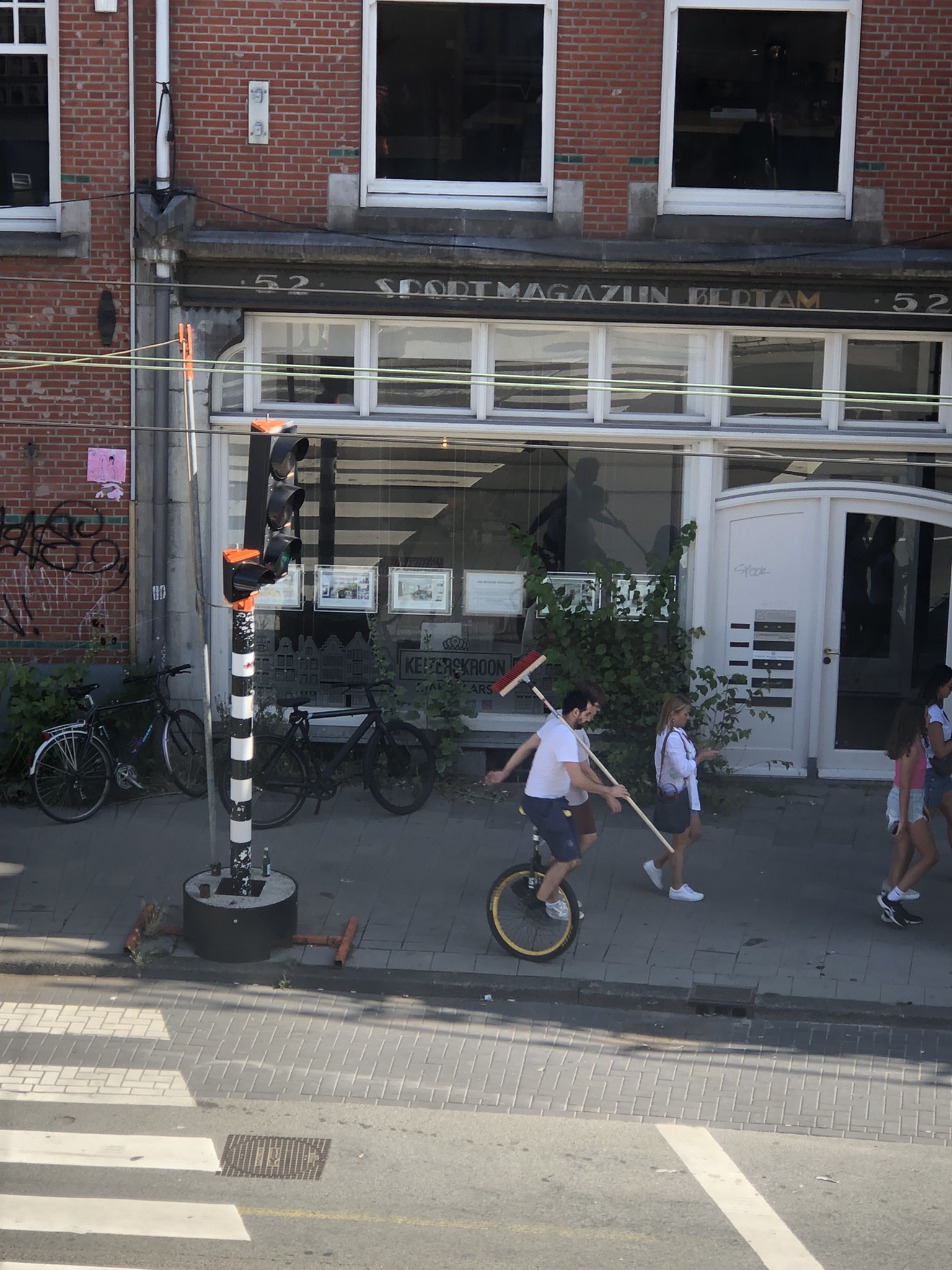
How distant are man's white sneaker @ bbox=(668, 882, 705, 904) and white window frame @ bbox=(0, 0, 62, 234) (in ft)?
25.3

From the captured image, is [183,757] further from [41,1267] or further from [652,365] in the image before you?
[41,1267]

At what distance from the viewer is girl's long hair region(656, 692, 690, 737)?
30.8 feet

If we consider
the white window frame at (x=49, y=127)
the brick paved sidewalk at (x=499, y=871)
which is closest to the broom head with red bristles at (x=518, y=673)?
the brick paved sidewalk at (x=499, y=871)

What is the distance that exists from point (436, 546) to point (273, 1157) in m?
6.96

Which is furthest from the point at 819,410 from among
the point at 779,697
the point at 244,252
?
the point at 244,252

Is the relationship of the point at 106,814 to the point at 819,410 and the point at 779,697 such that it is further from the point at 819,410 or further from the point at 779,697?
the point at 819,410

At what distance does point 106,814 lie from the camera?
11.2 metres

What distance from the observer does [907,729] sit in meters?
9.06

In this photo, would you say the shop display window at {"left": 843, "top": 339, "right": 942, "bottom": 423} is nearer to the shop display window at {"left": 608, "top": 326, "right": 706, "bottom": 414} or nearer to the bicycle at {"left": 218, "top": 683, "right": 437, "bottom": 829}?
the shop display window at {"left": 608, "top": 326, "right": 706, "bottom": 414}

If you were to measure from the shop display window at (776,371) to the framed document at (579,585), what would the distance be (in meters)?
1.97

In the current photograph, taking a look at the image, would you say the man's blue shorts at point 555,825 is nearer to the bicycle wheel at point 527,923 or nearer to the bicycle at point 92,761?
the bicycle wheel at point 527,923

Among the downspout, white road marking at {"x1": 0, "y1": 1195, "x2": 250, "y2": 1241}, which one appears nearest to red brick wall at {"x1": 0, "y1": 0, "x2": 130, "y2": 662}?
the downspout

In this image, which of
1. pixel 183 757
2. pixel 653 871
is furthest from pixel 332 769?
pixel 653 871

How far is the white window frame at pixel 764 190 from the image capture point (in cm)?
1177
